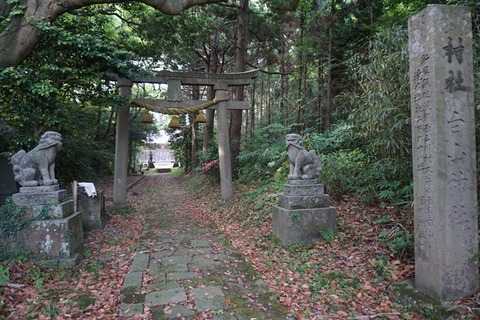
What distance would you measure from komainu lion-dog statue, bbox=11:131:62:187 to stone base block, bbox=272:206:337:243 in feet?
12.9

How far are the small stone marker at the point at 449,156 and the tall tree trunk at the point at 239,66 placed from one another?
8384mm

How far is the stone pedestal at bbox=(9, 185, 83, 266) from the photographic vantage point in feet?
13.6

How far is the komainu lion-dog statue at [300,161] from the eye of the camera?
5203 millimetres

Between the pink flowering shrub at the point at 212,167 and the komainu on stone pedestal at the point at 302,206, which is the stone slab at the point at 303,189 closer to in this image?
the komainu on stone pedestal at the point at 302,206

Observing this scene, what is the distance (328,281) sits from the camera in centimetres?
373

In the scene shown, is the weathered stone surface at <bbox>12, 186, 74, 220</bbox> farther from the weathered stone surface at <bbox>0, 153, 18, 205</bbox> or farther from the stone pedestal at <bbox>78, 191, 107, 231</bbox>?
the weathered stone surface at <bbox>0, 153, 18, 205</bbox>

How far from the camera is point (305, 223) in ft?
16.5

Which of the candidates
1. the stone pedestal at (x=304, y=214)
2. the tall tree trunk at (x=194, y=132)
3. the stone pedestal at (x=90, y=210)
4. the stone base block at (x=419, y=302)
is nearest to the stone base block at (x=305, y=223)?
the stone pedestal at (x=304, y=214)

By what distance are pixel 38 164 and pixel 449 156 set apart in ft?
18.2

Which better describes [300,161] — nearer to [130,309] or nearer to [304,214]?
[304,214]

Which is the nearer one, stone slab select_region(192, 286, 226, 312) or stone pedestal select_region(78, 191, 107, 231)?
stone slab select_region(192, 286, 226, 312)

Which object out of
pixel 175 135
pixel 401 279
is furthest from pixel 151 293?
pixel 175 135

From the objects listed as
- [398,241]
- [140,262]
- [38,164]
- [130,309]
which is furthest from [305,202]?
[38,164]

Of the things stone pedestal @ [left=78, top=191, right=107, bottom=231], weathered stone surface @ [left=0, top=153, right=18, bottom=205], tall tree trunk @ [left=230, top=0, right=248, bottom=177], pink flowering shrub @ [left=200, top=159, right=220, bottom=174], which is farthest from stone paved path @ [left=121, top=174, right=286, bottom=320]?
tall tree trunk @ [left=230, top=0, right=248, bottom=177]
